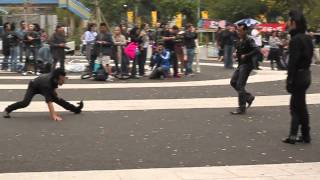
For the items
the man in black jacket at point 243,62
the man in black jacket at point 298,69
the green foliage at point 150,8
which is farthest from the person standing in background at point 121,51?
the green foliage at point 150,8

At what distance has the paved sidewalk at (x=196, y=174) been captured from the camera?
252 inches

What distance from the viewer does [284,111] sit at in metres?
11.4

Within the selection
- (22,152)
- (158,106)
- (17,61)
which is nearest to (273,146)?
(22,152)

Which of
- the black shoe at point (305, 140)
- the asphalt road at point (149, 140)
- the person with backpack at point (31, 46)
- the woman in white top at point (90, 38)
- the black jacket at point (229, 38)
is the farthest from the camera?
the black jacket at point (229, 38)

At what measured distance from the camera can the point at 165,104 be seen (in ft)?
40.7

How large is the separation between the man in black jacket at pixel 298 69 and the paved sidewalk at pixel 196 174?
1450mm

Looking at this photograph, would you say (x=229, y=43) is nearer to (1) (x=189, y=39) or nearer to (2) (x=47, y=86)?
(1) (x=189, y=39)

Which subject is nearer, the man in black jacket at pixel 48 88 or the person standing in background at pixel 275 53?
the man in black jacket at pixel 48 88

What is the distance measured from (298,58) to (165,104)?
15.4ft

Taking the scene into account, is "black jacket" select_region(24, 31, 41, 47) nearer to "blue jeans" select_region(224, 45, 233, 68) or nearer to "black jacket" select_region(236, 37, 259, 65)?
"blue jeans" select_region(224, 45, 233, 68)

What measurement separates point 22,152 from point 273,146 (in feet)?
10.6

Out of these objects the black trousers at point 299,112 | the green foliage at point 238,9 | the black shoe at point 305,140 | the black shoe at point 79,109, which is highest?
the green foliage at point 238,9

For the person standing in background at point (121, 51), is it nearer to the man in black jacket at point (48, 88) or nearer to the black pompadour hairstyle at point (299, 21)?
the man in black jacket at point (48, 88)

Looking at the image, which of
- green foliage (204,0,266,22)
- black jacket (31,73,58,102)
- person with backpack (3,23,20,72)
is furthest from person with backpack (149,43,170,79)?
green foliage (204,0,266,22)
